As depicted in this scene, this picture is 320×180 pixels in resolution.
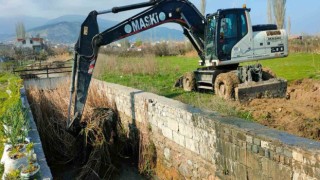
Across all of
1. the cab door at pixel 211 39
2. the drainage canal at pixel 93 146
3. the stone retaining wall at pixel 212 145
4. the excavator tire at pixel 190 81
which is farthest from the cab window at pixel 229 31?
the drainage canal at pixel 93 146

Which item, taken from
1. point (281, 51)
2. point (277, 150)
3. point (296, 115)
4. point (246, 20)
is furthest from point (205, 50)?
point (277, 150)

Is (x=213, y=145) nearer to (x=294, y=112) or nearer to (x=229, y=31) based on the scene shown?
(x=294, y=112)

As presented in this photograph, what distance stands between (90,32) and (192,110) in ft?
11.3

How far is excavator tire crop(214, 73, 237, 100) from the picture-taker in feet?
29.6

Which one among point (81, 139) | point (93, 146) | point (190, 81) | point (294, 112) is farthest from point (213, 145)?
point (190, 81)

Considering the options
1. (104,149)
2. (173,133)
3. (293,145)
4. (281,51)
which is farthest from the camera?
(281,51)

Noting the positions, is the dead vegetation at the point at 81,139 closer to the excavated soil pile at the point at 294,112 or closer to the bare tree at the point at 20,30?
the excavated soil pile at the point at 294,112

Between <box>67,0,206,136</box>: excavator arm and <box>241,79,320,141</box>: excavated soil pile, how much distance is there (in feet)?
11.1

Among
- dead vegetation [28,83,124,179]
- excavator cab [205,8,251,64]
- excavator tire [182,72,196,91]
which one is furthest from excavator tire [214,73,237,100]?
dead vegetation [28,83,124,179]

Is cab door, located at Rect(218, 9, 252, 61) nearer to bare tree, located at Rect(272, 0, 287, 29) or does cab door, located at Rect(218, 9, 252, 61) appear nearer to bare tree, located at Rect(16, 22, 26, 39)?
bare tree, located at Rect(272, 0, 287, 29)

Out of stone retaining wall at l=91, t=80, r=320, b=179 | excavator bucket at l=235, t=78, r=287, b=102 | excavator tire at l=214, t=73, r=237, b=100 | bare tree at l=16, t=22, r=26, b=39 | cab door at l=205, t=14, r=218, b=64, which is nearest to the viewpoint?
stone retaining wall at l=91, t=80, r=320, b=179

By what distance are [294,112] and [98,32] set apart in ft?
16.5

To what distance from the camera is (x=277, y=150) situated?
4551 mm

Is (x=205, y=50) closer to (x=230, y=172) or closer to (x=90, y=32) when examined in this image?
(x=90, y=32)
